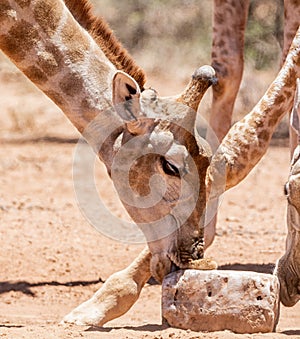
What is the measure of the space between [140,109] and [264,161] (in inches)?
258

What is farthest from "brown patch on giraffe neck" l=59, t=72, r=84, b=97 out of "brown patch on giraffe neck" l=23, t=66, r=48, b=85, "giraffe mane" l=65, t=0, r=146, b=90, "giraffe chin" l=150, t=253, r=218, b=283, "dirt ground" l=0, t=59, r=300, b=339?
"dirt ground" l=0, t=59, r=300, b=339

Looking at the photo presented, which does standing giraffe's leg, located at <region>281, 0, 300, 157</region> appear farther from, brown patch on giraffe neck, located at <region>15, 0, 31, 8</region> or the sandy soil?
brown patch on giraffe neck, located at <region>15, 0, 31, 8</region>

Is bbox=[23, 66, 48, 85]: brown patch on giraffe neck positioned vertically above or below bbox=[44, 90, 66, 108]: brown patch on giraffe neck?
above

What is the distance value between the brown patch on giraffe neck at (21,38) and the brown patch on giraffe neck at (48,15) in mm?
61

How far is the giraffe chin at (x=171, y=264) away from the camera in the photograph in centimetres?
495

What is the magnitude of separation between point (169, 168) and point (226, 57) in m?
2.26

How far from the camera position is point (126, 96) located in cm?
512

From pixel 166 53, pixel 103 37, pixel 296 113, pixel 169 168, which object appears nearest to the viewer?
pixel 169 168

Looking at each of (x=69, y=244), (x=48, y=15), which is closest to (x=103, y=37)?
(x=48, y=15)

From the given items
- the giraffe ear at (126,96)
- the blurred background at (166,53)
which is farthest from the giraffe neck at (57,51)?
the blurred background at (166,53)

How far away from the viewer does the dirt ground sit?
564 cm

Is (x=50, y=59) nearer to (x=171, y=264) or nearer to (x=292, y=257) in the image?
(x=171, y=264)

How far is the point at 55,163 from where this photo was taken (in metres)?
11.3

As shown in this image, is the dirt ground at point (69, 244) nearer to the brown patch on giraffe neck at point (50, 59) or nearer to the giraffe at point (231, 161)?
the giraffe at point (231, 161)
